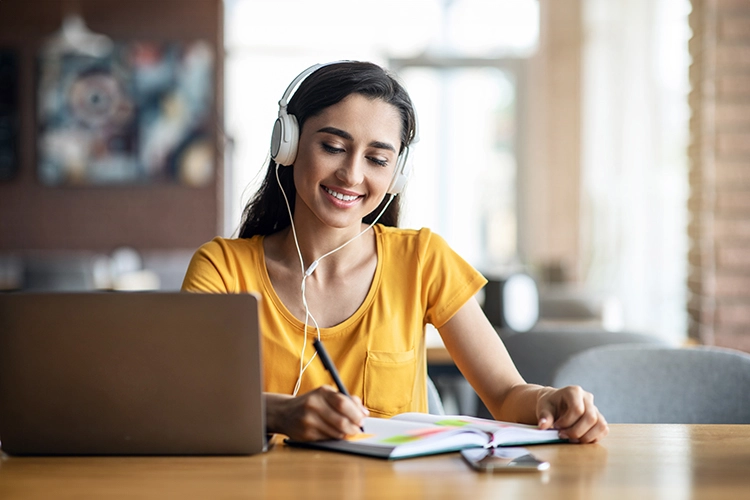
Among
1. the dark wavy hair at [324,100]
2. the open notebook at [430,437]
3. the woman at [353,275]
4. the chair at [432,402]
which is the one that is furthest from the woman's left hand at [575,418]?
the dark wavy hair at [324,100]

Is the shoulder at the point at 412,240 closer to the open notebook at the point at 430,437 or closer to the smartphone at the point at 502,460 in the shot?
the open notebook at the point at 430,437

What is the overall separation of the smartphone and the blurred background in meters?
4.09

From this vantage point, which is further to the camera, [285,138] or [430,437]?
[285,138]

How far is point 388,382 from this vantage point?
1.61m

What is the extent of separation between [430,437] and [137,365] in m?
0.37

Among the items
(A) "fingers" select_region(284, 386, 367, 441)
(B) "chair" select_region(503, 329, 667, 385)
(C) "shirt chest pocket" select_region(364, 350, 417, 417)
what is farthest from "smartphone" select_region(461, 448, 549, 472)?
(B) "chair" select_region(503, 329, 667, 385)

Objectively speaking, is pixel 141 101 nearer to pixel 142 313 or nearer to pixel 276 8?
pixel 276 8

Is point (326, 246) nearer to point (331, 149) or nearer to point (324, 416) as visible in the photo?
point (331, 149)

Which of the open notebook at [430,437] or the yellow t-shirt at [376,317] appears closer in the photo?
the open notebook at [430,437]

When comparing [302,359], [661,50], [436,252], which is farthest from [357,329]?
[661,50]

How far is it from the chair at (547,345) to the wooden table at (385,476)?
1.01 metres

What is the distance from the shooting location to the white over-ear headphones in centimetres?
162

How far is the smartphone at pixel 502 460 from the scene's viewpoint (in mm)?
1064

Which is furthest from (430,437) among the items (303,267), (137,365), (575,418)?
(303,267)
